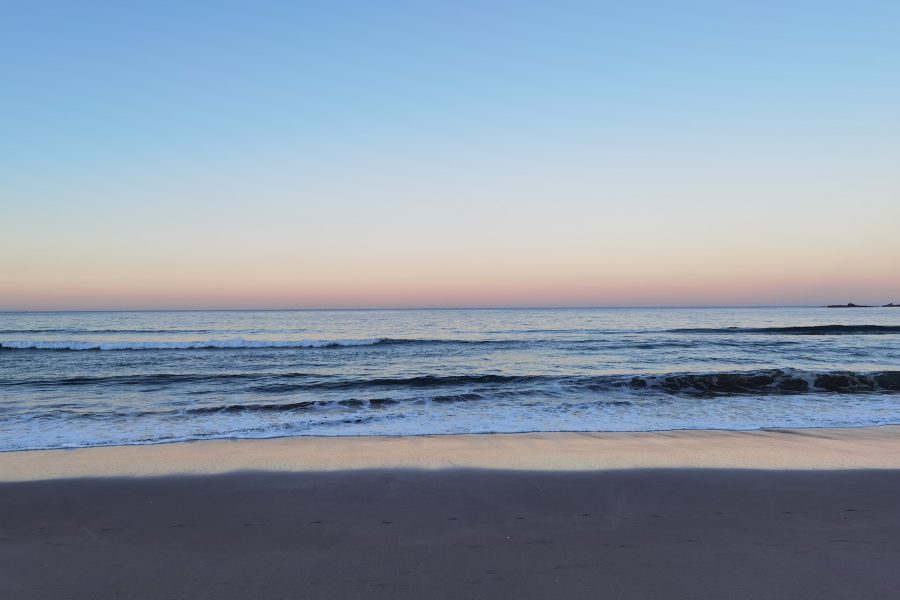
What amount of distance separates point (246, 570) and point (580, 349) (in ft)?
81.1

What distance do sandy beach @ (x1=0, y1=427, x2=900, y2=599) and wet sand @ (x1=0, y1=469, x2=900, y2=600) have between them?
0.8 inches

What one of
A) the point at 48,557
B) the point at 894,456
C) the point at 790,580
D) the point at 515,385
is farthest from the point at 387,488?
the point at 515,385

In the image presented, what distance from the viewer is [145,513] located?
544 centimetres

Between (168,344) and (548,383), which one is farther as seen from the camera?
(168,344)

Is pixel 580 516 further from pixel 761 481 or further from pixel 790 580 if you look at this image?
pixel 761 481

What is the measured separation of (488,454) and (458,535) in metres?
3.19

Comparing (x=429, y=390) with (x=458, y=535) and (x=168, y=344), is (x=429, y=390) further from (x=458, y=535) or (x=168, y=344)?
(x=168, y=344)

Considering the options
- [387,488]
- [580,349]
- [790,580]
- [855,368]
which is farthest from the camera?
[580,349]

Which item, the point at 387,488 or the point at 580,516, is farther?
the point at 387,488

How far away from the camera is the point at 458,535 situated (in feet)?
15.7

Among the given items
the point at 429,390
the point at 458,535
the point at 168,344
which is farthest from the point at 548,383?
the point at 168,344

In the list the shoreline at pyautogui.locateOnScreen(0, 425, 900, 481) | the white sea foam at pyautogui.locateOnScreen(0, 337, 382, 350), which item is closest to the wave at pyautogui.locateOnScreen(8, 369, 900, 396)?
the shoreline at pyautogui.locateOnScreen(0, 425, 900, 481)

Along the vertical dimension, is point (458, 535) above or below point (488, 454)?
above

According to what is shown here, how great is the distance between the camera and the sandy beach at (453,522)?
3.88m
